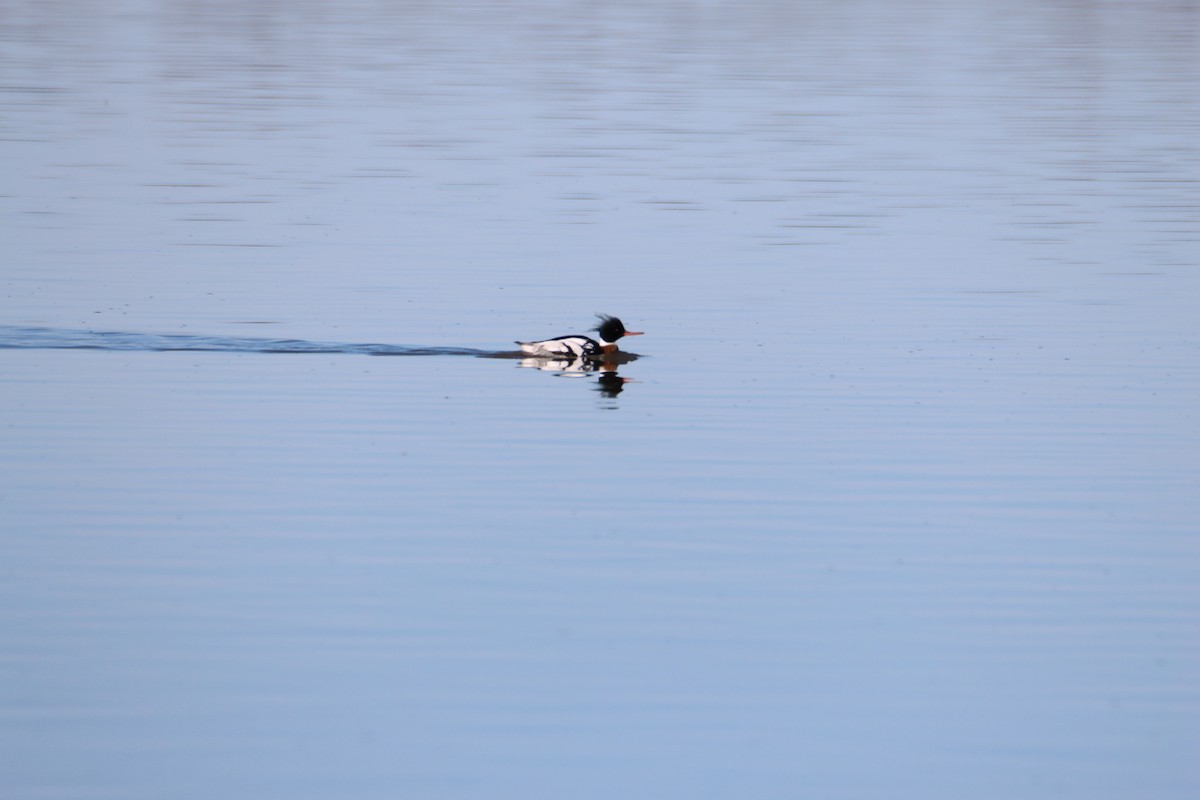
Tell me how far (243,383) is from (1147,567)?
7821 millimetres

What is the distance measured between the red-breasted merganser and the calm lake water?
1.34 ft

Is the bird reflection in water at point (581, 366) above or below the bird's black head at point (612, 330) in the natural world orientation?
below

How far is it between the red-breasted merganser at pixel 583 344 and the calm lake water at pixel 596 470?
41cm

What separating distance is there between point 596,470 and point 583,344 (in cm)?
471

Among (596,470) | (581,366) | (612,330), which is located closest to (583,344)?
(581,366)

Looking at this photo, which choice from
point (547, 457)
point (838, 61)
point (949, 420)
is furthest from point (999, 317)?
point (838, 61)

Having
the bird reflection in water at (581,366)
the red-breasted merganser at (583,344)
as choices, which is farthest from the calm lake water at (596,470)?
the red-breasted merganser at (583,344)

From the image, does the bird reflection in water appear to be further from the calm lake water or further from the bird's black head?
the bird's black head

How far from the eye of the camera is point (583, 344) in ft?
60.7

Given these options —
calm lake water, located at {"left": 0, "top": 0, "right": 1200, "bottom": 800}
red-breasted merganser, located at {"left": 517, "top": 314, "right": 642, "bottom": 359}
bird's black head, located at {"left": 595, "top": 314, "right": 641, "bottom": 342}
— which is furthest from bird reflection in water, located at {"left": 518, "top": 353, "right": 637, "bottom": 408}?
bird's black head, located at {"left": 595, "top": 314, "right": 641, "bottom": 342}

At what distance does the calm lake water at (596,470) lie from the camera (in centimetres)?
902

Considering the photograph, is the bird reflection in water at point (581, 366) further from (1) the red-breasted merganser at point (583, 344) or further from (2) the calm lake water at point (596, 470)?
(2) the calm lake water at point (596, 470)

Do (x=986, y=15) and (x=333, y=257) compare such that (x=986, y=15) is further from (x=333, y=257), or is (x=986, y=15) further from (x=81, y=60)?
(x=333, y=257)

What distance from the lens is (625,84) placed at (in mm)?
44250
